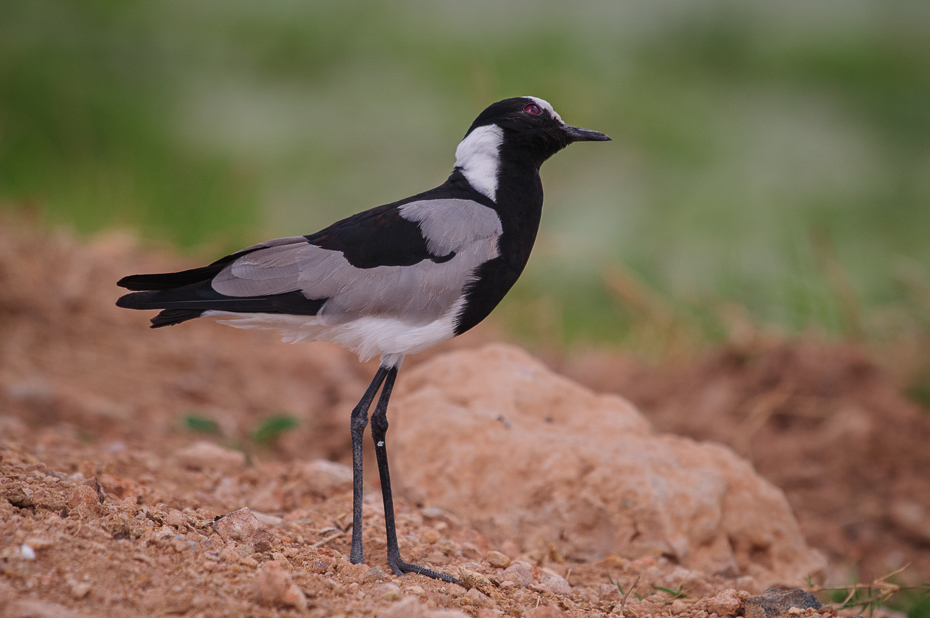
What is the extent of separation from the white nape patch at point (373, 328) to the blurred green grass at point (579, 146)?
4470mm

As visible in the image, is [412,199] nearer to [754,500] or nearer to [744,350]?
[754,500]

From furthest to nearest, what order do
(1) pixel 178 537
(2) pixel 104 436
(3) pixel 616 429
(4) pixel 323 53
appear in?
(4) pixel 323 53 → (2) pixel 104 436 → (3) pixel 616 429 → (1) pixel 178 537

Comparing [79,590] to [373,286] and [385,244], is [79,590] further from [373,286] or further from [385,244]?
[385,244]

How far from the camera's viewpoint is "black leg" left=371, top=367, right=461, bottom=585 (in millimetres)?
3590

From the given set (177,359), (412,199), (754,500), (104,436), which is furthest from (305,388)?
(754,500)

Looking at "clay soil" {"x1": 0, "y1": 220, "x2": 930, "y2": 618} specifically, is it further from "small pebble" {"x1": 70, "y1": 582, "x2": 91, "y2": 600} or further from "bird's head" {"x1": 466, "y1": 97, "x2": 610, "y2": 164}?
"bird's head" {"x1": 466, "y1": 97, "x2": 610, "y2": 164}

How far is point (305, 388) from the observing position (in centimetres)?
738

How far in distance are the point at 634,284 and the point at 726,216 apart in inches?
161

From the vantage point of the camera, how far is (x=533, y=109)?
4297 mm

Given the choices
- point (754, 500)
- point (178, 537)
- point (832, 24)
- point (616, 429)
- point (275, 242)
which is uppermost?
point (832, 24)

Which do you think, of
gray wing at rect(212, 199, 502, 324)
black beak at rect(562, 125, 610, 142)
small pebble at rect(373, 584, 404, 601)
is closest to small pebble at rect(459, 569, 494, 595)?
small pebble at rect(373, 584, 404, 601)

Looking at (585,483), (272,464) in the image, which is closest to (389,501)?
(585,483)

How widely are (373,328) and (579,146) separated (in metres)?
10.3

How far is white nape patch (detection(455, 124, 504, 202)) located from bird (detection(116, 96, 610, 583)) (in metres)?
0.22
